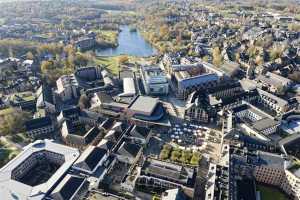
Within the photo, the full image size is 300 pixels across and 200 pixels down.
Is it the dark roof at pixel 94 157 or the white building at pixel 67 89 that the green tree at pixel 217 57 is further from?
the dark roof at pixel 94 157

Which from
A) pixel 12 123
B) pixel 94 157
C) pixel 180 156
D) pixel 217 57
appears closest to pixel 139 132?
pixel 180 156

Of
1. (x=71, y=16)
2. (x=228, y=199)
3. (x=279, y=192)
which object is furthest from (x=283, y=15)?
→ (x=228, y=199)

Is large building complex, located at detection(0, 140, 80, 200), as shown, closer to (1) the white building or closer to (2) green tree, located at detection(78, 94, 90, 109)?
(2) green tree, located at detection(78, 94, 90, 109)

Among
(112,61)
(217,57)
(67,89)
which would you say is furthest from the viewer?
(112,61)

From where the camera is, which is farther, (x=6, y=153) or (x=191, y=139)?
(x=191, y=139)

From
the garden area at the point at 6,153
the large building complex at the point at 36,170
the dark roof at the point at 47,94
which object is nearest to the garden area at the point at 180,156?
the large building complex at the point at 36,170

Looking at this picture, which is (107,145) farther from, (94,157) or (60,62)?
(60,62)

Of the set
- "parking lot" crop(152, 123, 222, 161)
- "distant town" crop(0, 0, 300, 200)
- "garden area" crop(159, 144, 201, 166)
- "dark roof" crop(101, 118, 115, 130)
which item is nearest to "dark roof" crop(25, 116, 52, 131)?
"distant town" crop(0, 0, 300, 200)

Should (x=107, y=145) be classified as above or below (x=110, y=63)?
below

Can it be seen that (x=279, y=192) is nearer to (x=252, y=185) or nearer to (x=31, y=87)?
(x=252, y=185)
